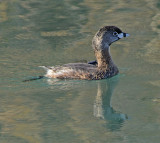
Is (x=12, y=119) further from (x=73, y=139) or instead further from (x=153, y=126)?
(x=153, y=126)

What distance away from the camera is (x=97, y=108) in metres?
9.48

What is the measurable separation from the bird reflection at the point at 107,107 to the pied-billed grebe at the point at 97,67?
7.7 inches

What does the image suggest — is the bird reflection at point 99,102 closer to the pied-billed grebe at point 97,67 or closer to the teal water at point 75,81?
the teal water at point 75,81

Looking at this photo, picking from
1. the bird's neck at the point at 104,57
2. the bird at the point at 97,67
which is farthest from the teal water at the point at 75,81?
the bird's neck at the point at 104,57

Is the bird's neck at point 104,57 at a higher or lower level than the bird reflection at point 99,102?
higher

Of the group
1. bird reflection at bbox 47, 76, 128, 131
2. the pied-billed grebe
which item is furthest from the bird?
bird reflection at bbox 47, 76, 128, 131

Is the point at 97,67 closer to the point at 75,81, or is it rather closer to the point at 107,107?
the point at 75,81

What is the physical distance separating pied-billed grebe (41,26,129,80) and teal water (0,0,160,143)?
6.0 inches

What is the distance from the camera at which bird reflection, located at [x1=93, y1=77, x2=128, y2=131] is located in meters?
8.77

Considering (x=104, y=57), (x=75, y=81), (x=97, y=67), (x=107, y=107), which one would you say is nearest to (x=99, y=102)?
(x=107, y=107)

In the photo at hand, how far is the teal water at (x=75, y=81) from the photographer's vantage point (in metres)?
8.39

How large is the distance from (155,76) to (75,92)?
1.66 m

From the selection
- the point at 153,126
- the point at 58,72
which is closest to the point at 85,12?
the point at 58,72

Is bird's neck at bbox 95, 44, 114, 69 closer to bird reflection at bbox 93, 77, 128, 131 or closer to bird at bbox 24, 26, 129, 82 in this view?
bird at bbox 24, 26, 129, 82
